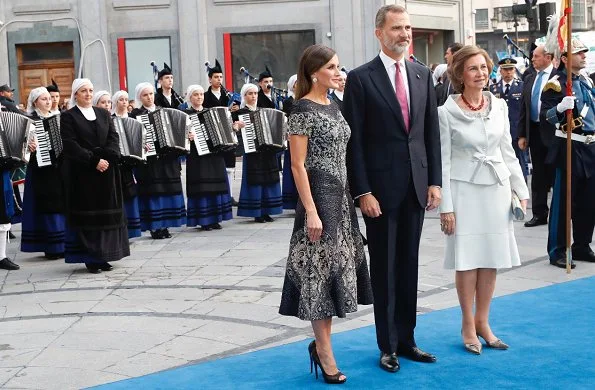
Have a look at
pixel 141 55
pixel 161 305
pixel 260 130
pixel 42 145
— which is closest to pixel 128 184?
pixel 42 145

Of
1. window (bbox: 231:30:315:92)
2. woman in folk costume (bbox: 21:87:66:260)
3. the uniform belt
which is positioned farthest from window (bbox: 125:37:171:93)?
the uniform belt

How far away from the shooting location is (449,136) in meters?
6.21

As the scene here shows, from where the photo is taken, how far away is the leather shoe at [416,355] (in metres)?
6.04

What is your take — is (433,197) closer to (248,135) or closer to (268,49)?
(248,135)

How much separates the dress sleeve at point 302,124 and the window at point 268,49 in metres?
23.1

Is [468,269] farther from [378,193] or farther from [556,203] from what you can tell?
[556,203]

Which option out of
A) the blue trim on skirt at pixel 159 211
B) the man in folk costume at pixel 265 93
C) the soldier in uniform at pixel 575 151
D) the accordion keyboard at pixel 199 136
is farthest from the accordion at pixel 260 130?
the soldier in uniform at pixel 575 151

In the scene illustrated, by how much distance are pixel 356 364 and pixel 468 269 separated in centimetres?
88

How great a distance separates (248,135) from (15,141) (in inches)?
132

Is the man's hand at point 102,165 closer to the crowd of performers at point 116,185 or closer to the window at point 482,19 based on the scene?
the crowd of performers at point 116,185

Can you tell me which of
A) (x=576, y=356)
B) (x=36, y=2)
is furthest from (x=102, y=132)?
(x=36, y=2)

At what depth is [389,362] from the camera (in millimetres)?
5906

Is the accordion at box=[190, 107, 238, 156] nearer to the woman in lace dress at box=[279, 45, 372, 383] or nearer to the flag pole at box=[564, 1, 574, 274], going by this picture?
the flag pole at box=[564, 1, 574, 274]

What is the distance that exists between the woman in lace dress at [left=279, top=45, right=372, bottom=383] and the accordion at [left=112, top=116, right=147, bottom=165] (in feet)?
17.4
